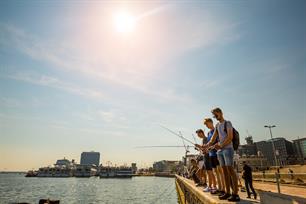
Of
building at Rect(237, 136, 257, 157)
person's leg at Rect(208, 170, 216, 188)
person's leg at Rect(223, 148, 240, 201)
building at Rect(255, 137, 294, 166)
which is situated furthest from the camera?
building at Rect(255, 137, 294, 166)

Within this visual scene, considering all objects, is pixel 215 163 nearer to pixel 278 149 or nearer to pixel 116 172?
pixel 116 172

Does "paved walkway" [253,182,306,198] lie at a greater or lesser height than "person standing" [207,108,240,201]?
lesser

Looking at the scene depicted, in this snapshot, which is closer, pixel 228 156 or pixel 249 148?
pixel 228 156

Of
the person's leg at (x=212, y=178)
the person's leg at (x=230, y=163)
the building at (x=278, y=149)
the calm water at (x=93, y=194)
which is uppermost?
the building at (x=278, y=149)

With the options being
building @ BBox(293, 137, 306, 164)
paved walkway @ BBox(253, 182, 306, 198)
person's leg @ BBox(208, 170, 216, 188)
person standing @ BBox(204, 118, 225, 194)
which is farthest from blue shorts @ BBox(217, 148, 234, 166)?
building @ BBox(293, 137, 306, 164)

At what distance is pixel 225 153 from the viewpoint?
5.48m

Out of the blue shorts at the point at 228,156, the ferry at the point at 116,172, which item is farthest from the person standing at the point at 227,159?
the ferry at the point at 116,172

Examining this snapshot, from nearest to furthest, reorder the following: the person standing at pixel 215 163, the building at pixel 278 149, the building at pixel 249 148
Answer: the person standing at pixel 215 163 < the building at pixel 249 148 < the building at pixel 278 149

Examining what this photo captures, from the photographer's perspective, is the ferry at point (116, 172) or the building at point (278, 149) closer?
the building at point (278, 149)

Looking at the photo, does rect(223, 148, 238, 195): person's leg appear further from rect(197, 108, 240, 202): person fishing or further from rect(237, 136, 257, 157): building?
rect(237, 136, 257, 157): building

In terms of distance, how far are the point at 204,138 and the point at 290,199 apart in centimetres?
543

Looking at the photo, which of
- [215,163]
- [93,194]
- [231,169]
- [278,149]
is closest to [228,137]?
[231,169]

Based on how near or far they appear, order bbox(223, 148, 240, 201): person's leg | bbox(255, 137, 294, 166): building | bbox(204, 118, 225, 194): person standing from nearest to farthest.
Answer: bbox(223, 148, 240, 201): person's leg < bbox(204, 118, 225, 194): person standing < bbox(255, 137, 294, 166): building

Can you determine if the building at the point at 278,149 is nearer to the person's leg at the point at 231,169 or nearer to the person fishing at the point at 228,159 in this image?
the person fishing at the point at 228,159
